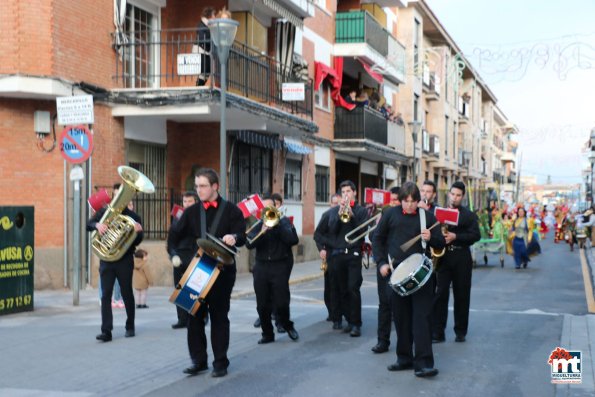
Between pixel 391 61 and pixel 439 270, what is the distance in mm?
22943

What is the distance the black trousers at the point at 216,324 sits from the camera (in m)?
7.32

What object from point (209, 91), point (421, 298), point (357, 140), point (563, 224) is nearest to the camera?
point (421, 298)

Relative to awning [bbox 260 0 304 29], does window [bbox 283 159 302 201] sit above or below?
below

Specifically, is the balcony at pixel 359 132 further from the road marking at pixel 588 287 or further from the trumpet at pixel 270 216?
the trumpet at pixel 270 216

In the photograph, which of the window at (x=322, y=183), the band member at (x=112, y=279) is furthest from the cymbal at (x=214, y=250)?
the window at (x=322, y=183)

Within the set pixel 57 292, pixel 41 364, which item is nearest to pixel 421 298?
pixel 41 364

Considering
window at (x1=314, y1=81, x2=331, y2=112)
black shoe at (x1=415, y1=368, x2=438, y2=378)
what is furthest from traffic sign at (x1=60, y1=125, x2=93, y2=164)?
window at (x1=314, y1=81, x2=331, y2=112)

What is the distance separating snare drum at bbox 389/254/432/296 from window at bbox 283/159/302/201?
53.2 feet

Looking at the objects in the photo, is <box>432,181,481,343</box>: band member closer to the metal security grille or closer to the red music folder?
the red music folder

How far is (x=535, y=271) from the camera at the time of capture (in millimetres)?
20547

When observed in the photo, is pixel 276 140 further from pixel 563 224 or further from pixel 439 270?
pixel 563 224

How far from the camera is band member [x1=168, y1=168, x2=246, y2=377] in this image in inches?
287

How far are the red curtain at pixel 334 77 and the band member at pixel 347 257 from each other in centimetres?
1607

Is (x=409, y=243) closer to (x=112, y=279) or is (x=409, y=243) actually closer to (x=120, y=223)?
(x=120, y=223)
